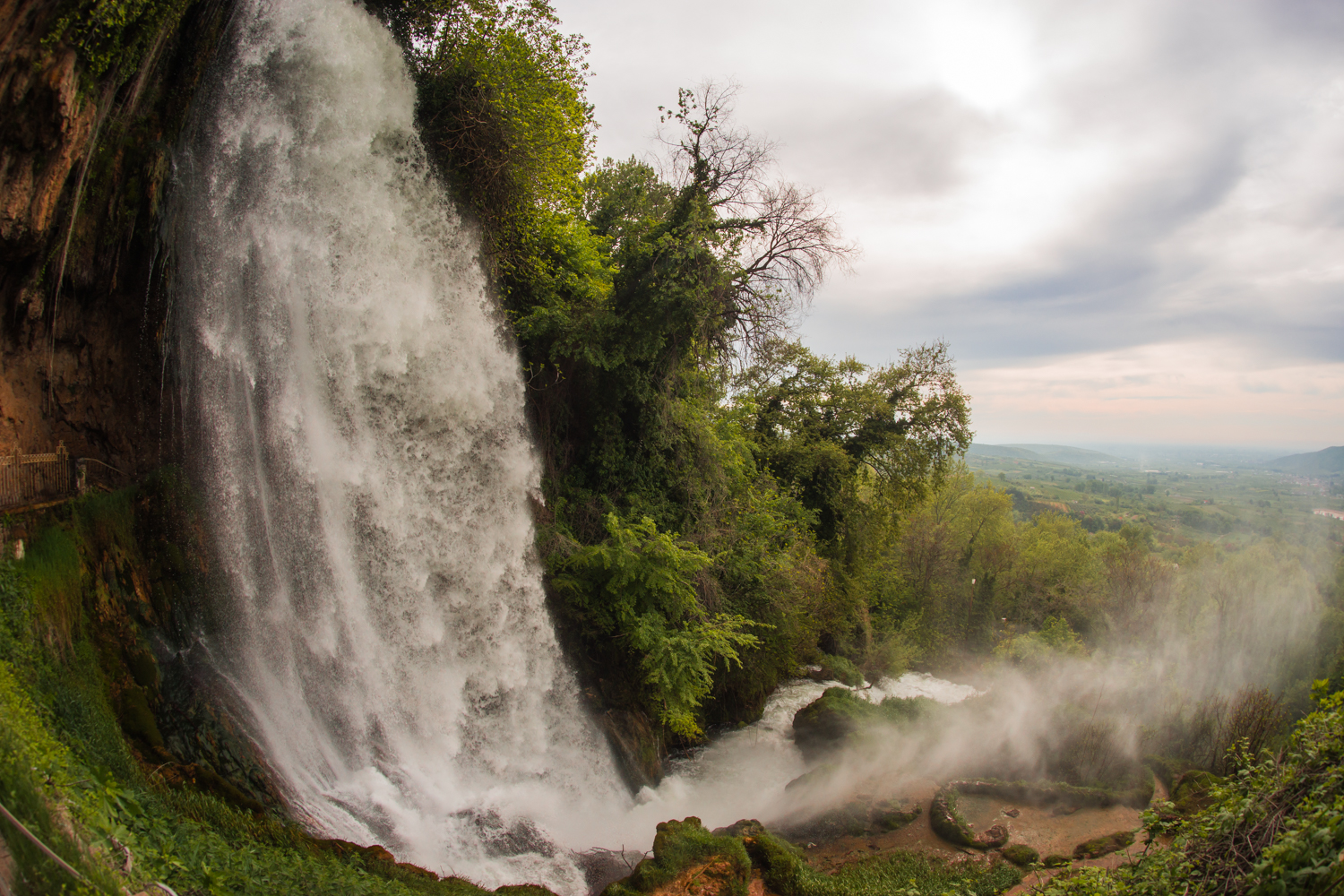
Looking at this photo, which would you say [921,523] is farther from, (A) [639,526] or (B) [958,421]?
(A) [639,526]

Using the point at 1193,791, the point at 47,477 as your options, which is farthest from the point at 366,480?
the point at 1193,791

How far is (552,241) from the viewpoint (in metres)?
14.2

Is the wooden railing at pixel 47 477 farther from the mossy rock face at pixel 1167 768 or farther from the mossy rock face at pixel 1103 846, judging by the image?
the mossy rock face at pixel 1167 768

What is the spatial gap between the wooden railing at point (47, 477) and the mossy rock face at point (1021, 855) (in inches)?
639

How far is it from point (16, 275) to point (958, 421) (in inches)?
936

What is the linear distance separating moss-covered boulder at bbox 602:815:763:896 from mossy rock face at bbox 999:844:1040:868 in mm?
6005

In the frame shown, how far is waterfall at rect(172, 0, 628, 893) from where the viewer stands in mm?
9000

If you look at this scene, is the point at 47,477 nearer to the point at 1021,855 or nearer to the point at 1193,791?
the point at 1021,855

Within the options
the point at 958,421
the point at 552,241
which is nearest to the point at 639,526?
the point at 552,241

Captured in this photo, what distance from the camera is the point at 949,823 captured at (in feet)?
41.3

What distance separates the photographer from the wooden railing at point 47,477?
266 inches

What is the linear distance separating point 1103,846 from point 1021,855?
1.77m

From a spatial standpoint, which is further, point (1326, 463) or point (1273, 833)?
point (1326, 463)

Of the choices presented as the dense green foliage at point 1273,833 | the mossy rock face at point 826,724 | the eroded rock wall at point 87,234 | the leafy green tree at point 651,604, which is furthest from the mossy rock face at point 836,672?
the eroded rock wall at point 87,234
